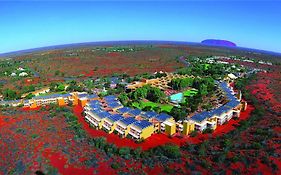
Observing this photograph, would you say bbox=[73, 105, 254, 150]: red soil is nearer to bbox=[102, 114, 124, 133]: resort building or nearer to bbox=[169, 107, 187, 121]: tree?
bbox=[102, 114, 124, 133]: resort building

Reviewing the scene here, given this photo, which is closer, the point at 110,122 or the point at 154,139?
the point at 154,139

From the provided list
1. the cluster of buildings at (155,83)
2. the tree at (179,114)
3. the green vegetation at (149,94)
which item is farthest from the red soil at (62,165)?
the cluster of buildings at (155,83)

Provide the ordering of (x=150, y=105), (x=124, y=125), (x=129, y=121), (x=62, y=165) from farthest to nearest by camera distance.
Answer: (x=150, y=105) → (x=129, y=121) → (x=124, y=125) → (x=62, y=165)

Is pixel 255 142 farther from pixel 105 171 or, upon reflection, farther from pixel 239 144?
pixel 105 171

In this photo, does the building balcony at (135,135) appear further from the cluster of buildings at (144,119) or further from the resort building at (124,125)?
the resort building at (124,125)

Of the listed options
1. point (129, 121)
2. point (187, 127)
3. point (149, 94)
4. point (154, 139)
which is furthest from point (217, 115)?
point (149, 94)

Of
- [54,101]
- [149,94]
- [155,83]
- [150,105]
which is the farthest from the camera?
[155,83]

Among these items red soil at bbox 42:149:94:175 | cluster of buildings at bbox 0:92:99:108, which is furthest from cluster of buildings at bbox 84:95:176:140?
red soil at bbox 42:149:94:175

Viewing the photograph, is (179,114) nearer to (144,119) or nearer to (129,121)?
(144,119)

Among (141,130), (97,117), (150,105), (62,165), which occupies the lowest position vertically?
(62,165)
